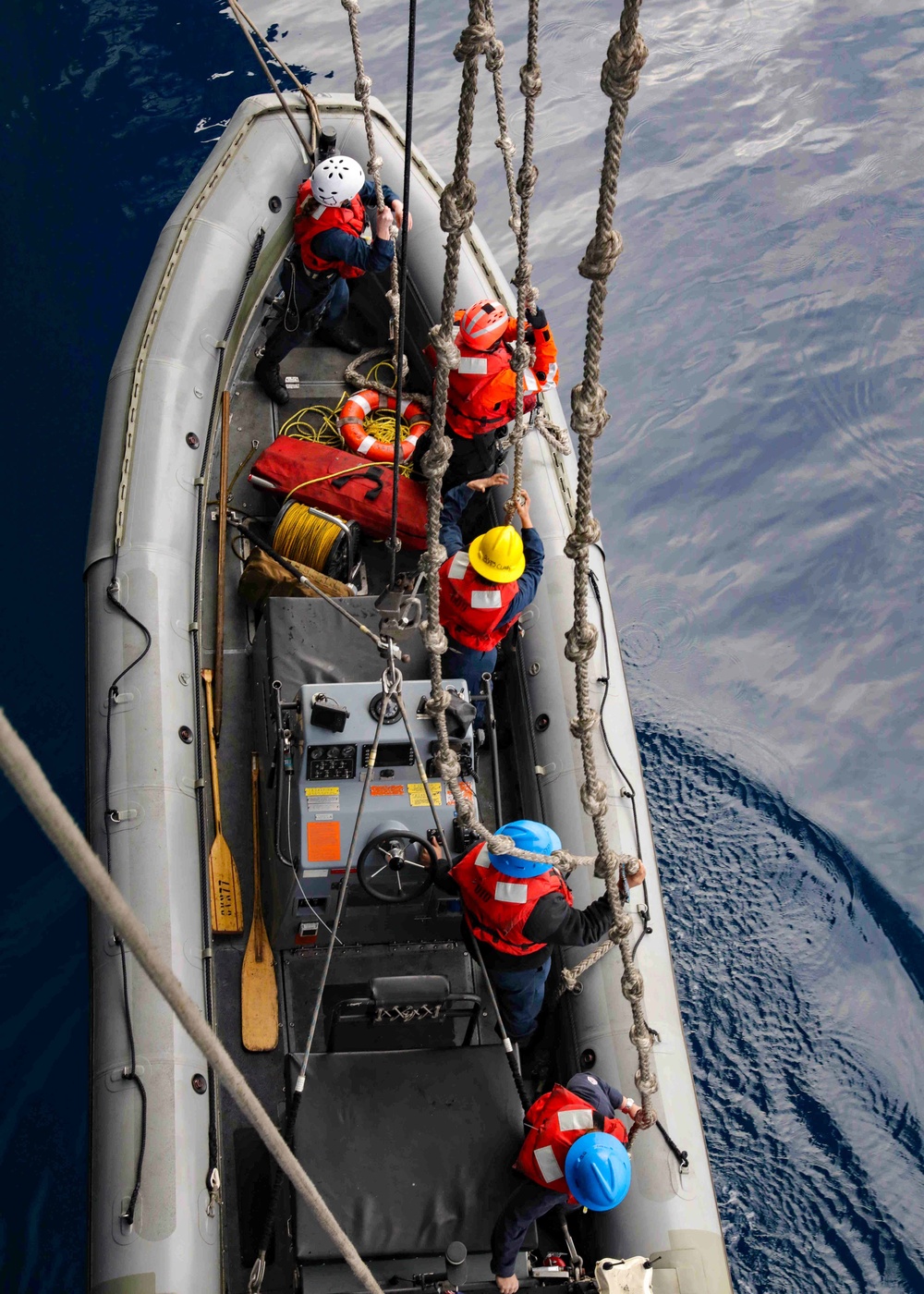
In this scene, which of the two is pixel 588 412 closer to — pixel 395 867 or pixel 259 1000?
pixel 395 867

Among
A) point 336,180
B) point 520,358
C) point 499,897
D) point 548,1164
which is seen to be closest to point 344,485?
point 520,358

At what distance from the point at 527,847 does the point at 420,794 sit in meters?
0.50

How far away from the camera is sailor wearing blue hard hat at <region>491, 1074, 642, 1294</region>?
3016 mm

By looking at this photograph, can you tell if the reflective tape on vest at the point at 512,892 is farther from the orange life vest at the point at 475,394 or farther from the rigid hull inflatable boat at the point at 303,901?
the orange life vest at the point at 475,394

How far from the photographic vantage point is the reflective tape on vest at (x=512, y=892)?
Answer: 344 centimetres

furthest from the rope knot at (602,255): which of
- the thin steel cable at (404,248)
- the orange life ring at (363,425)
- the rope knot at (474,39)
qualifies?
the orange life ring at (363,425)

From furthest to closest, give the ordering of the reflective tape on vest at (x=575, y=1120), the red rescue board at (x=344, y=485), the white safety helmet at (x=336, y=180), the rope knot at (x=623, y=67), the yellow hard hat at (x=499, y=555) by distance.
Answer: the white safety helmet at (x=336, y=180), the red rescue board at (x=344, y=485), the yellow hard hat at (x=499, y=555), the reflective tape on vest at (x=575, y=1120), the rope knot at (x=623, y=67)

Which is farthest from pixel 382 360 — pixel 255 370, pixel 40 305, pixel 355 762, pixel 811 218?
pixel 811 218

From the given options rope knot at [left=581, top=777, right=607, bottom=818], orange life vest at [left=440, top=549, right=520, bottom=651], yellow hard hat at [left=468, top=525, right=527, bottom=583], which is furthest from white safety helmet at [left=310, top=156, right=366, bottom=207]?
rope knot at [left=581, top=777, right=607, bottom=818]

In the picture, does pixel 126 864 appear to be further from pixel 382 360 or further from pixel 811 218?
pixel 811 218

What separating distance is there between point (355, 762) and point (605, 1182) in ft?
4.54

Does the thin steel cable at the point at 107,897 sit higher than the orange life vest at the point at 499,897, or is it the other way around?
the orange life vest at the point at 499,897

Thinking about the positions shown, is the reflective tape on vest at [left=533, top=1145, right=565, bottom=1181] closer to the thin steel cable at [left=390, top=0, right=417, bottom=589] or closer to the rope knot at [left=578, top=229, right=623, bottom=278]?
the thin steel cable at [left=390, top=0, right=417, bottom=589]

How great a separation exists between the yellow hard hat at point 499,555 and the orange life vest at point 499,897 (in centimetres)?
93
